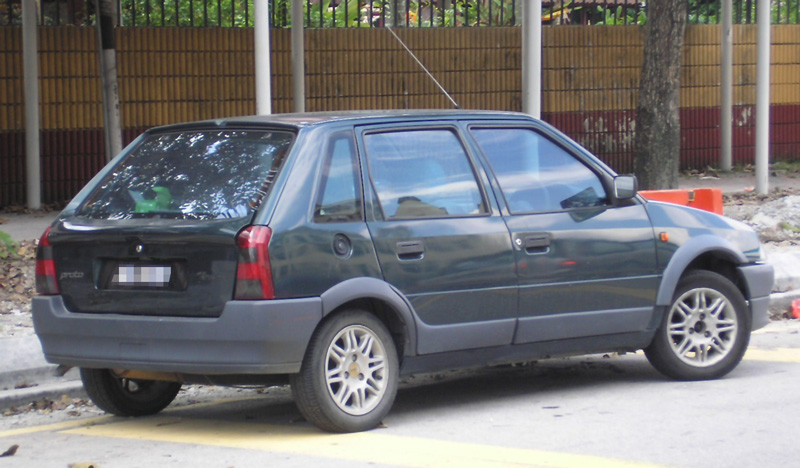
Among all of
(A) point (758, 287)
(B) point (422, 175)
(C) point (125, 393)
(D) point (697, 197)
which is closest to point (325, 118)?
(B) point (422, 175)

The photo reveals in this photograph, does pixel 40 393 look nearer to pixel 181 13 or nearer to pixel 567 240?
pixel 567 240

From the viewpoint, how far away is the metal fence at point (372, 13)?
14.6 m

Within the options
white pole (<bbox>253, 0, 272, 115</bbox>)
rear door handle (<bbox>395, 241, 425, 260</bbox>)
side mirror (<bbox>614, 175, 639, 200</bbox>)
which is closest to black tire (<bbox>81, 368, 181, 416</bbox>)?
rear door handle (<bbox>395, 241, 425, 260</bbox>)

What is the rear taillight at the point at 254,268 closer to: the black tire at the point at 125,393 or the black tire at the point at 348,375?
the black tire at the point at 348,375

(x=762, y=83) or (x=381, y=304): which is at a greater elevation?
(x=762, y=83)

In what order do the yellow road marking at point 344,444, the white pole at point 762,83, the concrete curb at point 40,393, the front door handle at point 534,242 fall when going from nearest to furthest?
the yellow road marking at point 344,444 < the front door handle at point 534,242 < the concrete curb at point 40,393 < the white pole at point 762,83

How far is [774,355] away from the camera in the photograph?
8.25m

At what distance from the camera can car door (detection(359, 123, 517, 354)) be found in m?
6.19

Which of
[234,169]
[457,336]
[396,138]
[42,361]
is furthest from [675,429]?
[42,361]

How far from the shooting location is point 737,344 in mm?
7355

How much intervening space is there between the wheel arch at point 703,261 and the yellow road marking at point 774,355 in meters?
0.79

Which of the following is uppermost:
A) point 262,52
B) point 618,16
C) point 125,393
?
point 618,16

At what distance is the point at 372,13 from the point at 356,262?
11.2 m

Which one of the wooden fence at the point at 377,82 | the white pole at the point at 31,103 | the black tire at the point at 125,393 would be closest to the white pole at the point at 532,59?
the wooden fence at the point at 377,82
